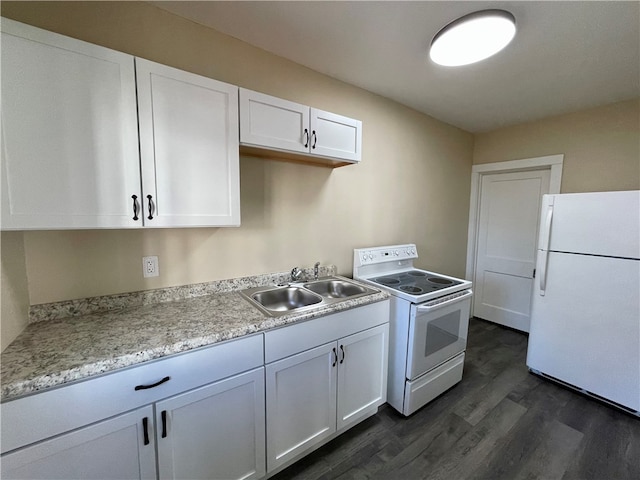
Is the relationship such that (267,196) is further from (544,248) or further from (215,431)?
(544,248)

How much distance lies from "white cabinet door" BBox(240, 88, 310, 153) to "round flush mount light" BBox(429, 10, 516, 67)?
34.7 inches

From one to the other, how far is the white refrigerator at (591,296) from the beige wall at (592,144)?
809 mm

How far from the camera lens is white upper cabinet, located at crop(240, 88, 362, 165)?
4.73 ft

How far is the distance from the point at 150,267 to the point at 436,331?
2.01 metres

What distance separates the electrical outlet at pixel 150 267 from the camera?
146 centimetres

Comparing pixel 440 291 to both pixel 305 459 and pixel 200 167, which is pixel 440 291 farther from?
pixel 200 167

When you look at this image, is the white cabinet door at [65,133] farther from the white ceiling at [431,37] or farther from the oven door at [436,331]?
the oven door at [436,331]

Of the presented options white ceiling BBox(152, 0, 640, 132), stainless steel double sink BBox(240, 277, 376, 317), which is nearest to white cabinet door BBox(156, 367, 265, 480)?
A: stainless steel double sink BBox(240, 277, 376, 317)

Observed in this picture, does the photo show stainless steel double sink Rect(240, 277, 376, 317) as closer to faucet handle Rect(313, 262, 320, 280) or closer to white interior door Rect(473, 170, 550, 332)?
faucet handle Rect(313, 262, 320, 280)

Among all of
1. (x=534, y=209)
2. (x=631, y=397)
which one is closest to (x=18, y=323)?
(x=631, y=397)

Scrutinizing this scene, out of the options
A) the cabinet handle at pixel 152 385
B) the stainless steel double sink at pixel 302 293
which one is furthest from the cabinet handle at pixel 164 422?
the stainless steel double sink at pixel 302 293

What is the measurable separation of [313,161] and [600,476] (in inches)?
104

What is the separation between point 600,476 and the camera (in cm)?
147

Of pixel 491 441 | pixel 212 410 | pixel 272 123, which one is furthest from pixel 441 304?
pixel 272 123
